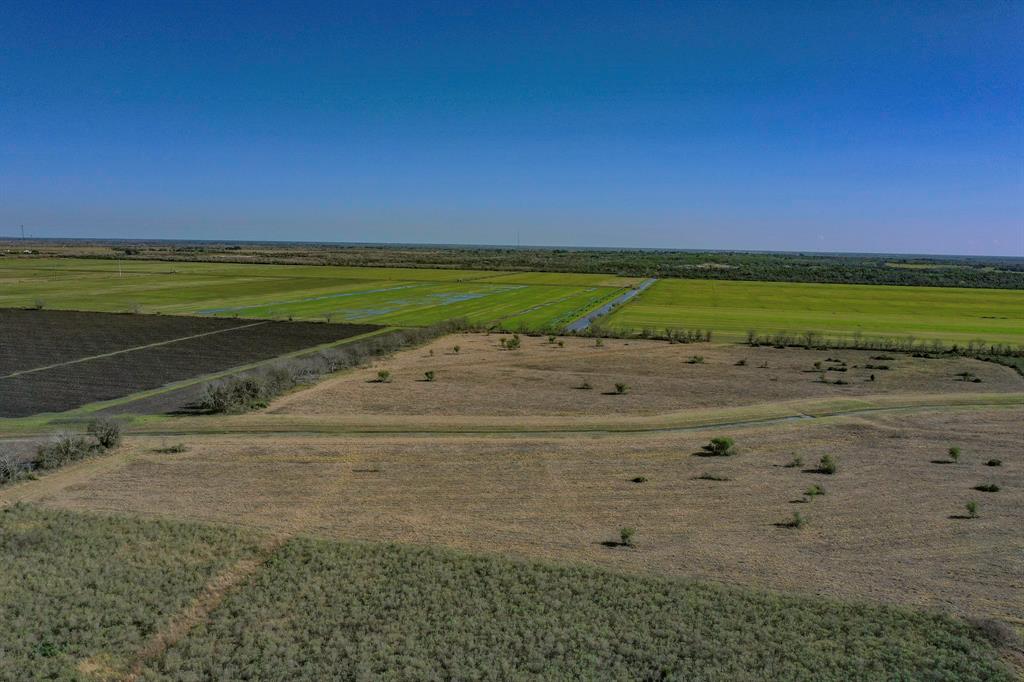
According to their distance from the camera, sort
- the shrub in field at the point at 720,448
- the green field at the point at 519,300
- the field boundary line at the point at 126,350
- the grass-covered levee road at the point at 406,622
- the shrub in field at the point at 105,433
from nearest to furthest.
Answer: the grass-covered levee road at the point at 406,622 → the shrub in field at the point at 105,433 → the shrub in field at the point at 720,448 → the field boundary line at the point at 126,350 → the green field at the point at 519,300

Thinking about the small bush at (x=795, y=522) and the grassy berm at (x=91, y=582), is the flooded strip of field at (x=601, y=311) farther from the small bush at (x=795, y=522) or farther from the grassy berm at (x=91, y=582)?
the grassy berm at (x=91, y=582)

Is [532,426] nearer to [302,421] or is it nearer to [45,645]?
[302,421]

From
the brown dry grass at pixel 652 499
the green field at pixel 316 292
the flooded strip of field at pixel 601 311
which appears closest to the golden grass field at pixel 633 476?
the brown dry grass at pixel 652 499

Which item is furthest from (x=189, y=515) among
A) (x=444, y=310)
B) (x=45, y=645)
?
(x=444, y=310)

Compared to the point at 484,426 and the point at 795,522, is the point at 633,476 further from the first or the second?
the point at 484,426

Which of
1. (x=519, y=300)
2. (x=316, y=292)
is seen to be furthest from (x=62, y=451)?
(x=316, y=292)
